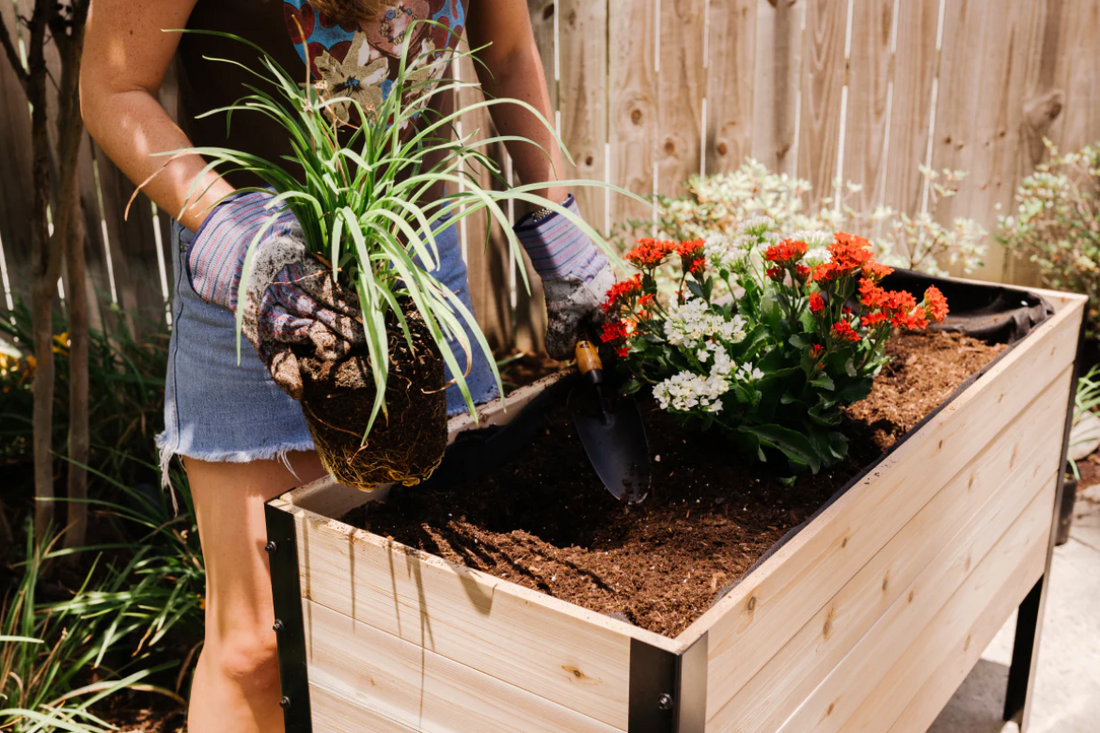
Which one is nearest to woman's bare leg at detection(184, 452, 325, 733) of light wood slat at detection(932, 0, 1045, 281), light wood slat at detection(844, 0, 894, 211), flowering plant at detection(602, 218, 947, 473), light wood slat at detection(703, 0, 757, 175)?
flowering plant at detection(602, 218, 947, 473)

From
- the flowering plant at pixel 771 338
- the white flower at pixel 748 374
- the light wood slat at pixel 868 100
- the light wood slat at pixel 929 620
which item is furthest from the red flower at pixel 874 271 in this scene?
the light wood slat at pixel 868 100

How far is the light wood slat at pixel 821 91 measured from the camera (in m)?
3.58

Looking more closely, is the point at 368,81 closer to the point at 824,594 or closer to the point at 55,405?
the point at 824,594

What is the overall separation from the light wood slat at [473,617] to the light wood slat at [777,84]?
9.74 feet

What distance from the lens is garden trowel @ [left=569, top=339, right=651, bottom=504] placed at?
4.62 feet

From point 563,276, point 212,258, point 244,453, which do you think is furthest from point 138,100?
point 563,276

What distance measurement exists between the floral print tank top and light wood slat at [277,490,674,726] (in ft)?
1.84

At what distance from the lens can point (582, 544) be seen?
1303 mm

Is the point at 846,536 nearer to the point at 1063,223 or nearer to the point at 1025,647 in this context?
the point at 1025,647

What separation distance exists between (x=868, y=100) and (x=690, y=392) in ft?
9.28

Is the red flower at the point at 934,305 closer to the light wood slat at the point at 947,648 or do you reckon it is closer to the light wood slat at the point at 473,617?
the light wood slat at the point at 947,648

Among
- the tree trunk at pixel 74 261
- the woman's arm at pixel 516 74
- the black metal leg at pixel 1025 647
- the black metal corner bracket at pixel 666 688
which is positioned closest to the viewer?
the black metal corner bracket at pixel 666 688

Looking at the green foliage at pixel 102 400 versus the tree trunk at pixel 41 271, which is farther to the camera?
the green foliage at pixel 102 400

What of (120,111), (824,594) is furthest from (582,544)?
(120,111)
